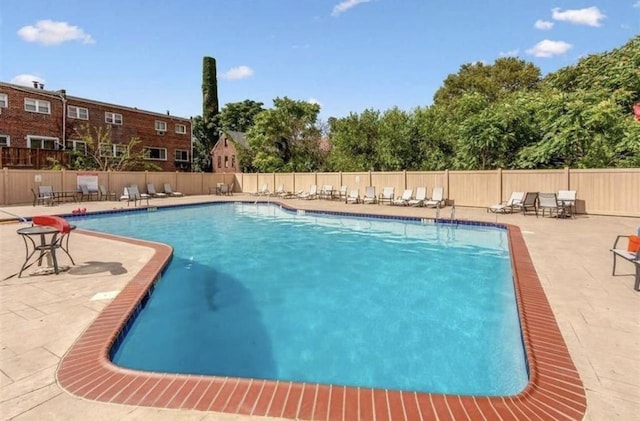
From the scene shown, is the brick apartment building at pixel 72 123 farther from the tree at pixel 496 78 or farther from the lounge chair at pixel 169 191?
the tree at pixel 496 78

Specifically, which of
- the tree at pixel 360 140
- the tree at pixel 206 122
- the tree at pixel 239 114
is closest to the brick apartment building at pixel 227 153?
→ the tree at pixel 206 122

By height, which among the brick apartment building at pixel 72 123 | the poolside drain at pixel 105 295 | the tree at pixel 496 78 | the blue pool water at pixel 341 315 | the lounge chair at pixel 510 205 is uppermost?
the tree at pixel 496 78

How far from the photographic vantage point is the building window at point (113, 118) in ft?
82.8

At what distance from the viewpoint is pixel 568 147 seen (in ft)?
50.3

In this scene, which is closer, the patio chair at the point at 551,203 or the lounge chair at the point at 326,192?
the patio chair at the point at 551,203

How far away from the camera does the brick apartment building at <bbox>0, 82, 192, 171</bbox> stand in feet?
67.4

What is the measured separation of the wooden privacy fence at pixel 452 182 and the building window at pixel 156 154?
604 cm

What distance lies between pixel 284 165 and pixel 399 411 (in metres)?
29.6

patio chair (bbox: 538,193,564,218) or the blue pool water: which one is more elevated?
patio chair (bbox: 538,193,564,218)

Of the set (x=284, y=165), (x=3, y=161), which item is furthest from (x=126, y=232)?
(x=284, y=165)

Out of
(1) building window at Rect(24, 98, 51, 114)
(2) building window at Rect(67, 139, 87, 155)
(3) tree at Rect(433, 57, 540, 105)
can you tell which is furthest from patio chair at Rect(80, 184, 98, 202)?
(3) tree at Rect(433, 57, 540, 105)

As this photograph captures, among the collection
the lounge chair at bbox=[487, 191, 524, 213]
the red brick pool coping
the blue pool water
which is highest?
the lounge chair at bbox=[487, 191, 524, 213]

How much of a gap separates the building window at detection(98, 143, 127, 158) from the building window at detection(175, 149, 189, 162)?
5006mm

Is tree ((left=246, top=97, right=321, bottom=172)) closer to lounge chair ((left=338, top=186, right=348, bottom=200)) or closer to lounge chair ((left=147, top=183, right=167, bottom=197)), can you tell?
lounge chair ((left=147, top=183, right=167, bottom=197))
